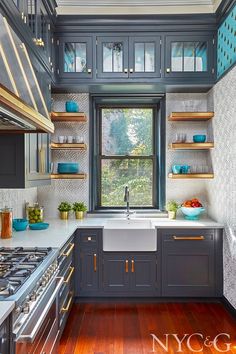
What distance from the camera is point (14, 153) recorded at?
2666 mm

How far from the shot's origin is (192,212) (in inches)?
160

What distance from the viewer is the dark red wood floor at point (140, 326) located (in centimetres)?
279

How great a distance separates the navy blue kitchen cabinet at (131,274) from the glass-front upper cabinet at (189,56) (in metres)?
2.08

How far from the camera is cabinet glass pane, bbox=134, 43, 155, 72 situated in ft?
12.7

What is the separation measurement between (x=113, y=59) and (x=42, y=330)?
298 centimetres

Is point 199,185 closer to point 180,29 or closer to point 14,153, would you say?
point 180,29

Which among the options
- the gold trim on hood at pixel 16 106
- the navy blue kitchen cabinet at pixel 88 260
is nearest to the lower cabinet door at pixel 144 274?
A: the navy blue kitchen cabinet at pixel 88 260

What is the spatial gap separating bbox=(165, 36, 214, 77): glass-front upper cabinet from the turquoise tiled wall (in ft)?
0.44

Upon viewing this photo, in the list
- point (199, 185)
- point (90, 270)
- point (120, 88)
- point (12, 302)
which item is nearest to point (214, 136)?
point (199, 185)

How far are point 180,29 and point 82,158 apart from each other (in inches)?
74.9

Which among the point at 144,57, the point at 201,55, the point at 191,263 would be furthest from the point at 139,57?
the point at 191,263

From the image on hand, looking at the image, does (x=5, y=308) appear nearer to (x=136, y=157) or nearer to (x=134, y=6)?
(x=136, y=157)

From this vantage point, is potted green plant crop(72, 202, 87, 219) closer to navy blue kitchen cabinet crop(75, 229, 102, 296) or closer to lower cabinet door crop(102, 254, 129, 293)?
navy blue kitchen cabinet crop(75, 229, 102, 296)

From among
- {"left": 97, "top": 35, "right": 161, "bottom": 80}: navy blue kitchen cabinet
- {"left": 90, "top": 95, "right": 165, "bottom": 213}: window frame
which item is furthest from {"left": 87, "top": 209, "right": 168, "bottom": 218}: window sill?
{"left": 97, "top": 35, "right": 161, "bottom": 80}: navy blue kitchen cabinet
